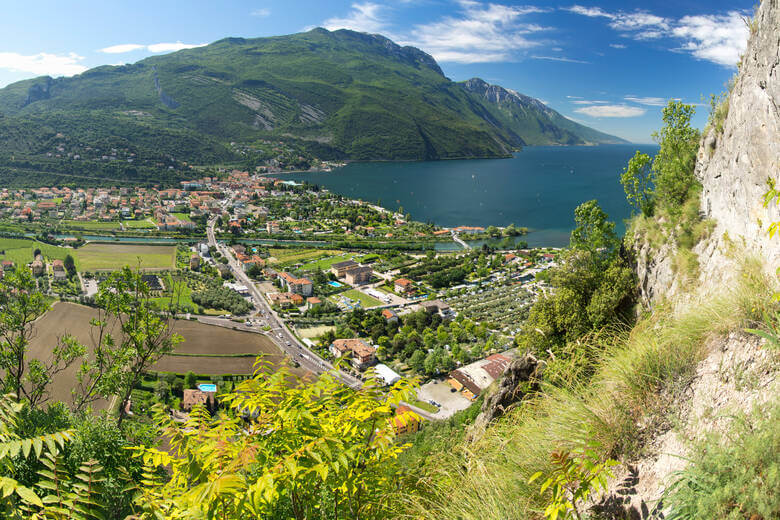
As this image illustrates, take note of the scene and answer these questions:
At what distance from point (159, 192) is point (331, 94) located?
→ 113706mm

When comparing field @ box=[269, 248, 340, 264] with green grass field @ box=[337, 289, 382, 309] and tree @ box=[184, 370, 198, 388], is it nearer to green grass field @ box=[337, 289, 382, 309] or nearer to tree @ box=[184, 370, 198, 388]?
green grass field @ box=[337, 289, 382, 309]

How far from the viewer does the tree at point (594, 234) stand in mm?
8961

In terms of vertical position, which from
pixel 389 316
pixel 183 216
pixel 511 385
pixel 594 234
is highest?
pixel 594 234

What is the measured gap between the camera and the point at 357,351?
25750 mm

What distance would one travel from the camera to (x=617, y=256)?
8609 mm

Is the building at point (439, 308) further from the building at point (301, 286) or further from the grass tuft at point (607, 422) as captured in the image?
the grass tuft at point (607, 422)

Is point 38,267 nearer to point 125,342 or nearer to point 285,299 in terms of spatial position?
point 285,299

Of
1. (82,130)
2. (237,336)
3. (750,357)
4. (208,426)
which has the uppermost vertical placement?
(82,130)

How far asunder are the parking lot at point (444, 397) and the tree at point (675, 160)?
Answer: 49.4ft

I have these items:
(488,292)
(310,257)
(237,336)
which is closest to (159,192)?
(310,257)

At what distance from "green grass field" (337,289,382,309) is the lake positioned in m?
27.7

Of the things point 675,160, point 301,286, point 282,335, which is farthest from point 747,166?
point 301,286

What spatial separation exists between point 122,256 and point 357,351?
3642cm

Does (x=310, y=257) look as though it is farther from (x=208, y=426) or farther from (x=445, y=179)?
(x=445, y=179)
